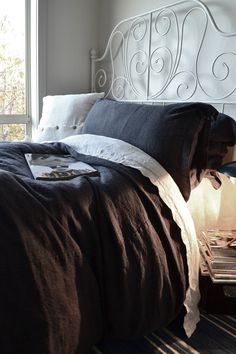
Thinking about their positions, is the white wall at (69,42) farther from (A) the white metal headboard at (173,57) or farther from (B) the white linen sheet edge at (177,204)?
(B) the white linen sheet edge at (177,204)

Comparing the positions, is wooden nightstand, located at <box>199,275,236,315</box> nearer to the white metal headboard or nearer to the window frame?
the white metal headboard

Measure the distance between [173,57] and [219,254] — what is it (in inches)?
48.6

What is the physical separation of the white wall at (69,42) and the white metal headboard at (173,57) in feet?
0.83

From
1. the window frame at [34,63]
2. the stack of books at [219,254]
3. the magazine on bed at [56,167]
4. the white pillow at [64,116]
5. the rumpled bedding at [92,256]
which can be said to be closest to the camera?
the rumpled bedding at [92,256]

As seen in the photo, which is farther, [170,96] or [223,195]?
[170,96]

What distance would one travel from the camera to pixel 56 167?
4.32ft

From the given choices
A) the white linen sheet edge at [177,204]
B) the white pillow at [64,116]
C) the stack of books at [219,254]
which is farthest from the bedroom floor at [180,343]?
the white pillow at [64,116]

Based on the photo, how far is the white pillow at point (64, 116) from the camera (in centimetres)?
231

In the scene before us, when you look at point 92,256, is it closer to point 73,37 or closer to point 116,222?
point 116,222

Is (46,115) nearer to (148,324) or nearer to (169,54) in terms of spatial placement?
(169,54)

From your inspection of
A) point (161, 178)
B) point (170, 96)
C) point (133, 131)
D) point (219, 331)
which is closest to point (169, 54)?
point (170, 96)

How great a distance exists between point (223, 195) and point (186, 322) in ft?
2.09

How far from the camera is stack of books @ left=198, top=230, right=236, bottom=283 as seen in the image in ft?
4.31

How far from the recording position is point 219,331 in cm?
132
